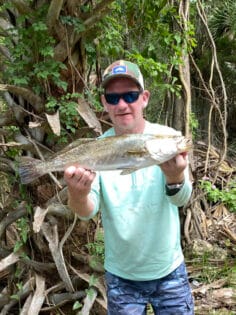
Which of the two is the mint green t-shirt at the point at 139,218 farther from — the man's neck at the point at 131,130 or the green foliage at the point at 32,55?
the green foliage at the point at 32,55

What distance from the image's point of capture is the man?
6.85 feet

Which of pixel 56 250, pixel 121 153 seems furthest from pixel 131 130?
pixel 56 250

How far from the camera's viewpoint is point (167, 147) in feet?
5.79

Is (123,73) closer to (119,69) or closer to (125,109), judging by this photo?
(119,69)

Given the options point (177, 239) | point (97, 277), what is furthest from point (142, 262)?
point (97, 277)

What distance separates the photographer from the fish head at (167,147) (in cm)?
176

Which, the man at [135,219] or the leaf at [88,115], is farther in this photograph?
the leaf at [88,115]

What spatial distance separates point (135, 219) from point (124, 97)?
58cm

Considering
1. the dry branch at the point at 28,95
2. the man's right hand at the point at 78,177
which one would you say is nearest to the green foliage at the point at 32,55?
the dry branch at the point at 28,95

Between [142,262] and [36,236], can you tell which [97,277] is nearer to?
[36,236]

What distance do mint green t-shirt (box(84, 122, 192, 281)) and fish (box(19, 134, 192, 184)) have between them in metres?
0.23

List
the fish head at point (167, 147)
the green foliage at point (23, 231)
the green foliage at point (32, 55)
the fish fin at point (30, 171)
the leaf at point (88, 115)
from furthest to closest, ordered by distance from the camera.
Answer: the green foliage at point (23, 231) < the leaf at point (88, 115) < the green foliage at point (32, 55) < the fish fin at point (30, 171) < the fish head at point (167, 147)

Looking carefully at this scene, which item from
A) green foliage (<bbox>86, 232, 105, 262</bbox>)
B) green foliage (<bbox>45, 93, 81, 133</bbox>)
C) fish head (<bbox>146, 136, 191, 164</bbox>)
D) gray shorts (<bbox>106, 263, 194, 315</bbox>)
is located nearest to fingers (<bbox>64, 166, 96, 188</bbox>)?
fish head (<bbox>146, 136, 191, 164</bbox>)

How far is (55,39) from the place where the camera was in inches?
122
